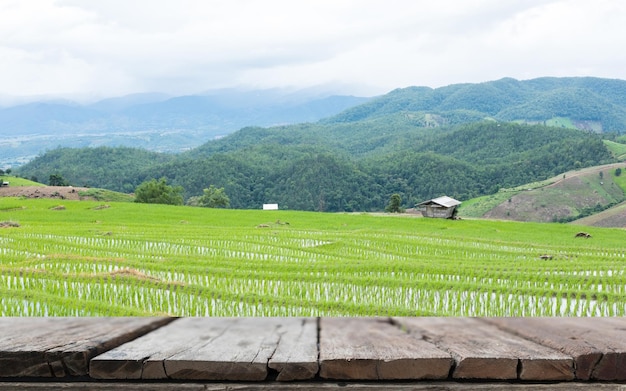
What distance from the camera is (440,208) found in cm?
2941

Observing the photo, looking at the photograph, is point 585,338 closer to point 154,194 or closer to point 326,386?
point 326,386

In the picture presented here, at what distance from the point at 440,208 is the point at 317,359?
28.7 metres

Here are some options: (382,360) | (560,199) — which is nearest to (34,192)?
(382,360)

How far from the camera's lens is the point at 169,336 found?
1.97 meters

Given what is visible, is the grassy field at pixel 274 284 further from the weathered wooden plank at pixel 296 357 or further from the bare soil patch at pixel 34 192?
the bare soil patch at pixel 34 192

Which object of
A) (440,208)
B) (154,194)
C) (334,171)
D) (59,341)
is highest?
(334,171)

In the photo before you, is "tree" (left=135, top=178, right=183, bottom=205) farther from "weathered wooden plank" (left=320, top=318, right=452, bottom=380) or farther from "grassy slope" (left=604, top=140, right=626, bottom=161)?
"grassy slope" (left=604, top=140, right=626, bottom=161)

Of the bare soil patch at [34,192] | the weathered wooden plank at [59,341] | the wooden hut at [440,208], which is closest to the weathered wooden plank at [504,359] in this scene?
the weathered wooden plank at [59,341]

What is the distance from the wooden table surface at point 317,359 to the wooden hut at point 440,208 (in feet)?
91.4

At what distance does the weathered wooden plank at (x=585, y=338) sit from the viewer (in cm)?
173

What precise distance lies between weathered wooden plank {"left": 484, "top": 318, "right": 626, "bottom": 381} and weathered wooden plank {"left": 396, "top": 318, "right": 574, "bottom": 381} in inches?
2.1

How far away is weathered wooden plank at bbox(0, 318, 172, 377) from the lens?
5.71ft

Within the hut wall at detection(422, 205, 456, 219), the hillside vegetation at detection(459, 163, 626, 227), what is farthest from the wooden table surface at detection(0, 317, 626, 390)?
the hillside vegetation at detection(459, 163, 626, 227)

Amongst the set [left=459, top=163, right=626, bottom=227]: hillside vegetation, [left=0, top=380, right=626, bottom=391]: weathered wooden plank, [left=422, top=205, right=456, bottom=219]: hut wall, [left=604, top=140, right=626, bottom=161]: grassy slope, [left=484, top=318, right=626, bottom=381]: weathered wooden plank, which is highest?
[left=604, top=140, right=626, bottom=161]: grassy slope
